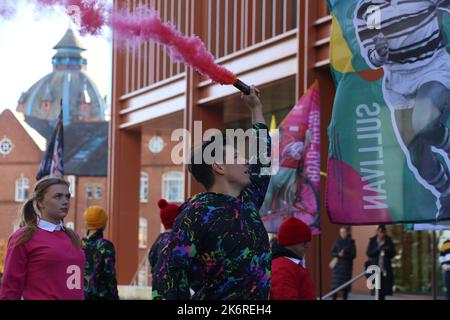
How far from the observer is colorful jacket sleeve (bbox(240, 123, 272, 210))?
20.0 ft

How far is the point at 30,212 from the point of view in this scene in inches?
297

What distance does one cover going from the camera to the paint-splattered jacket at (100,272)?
10516mm

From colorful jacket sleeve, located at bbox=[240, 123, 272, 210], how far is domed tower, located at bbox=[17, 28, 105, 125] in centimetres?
11605

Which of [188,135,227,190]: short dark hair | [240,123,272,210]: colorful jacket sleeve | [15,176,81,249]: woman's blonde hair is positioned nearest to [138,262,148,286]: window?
[15,176,81,249]: woman's blonde hair

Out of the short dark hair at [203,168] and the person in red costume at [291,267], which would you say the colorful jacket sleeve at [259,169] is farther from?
the person in red costume at [291,267]

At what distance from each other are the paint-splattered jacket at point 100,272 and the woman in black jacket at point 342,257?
10506mm

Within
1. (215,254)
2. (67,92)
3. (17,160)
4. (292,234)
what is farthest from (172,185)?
(215,254)

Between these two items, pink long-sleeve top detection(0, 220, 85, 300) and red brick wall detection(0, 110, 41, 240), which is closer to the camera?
pink long-sleeve top detection(0, 220, 85, 300)

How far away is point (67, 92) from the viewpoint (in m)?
130

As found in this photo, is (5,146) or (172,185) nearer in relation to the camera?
(172,185)

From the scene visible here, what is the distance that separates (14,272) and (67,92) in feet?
407

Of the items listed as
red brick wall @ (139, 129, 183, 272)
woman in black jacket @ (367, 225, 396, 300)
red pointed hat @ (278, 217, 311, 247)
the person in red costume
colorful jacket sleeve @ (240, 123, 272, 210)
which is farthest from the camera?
red brick wall @ (139, 129, 183, 272)

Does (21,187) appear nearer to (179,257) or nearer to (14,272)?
(14,272)

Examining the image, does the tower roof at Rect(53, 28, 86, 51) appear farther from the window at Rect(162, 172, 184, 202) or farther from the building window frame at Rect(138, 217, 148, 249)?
the building window frame at Rect(138, 217, 148, 249)
